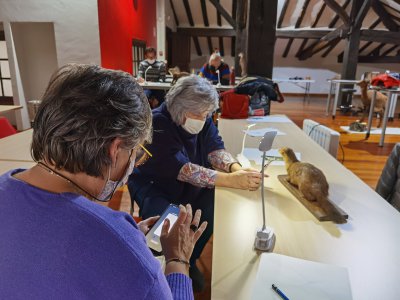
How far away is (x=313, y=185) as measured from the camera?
128 cm

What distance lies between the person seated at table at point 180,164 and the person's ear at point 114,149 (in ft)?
2.87

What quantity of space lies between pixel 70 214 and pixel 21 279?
13 centimetres

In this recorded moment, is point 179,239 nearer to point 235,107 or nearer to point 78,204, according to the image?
point 78,204

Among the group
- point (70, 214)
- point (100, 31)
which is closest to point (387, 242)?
point (70, 214)

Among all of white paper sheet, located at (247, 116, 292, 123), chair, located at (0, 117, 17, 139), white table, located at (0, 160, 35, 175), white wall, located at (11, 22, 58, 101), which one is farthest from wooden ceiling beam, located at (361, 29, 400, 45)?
white table, located at (0, 160, 35, 175)

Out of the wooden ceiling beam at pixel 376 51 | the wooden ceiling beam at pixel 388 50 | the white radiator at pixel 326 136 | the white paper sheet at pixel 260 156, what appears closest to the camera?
the white paper sheet at pixel 260 156

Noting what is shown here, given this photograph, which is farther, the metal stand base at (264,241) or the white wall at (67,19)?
the white wall at (67,19)

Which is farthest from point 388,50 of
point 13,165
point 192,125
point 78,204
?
point 78,204

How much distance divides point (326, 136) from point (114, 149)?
2.14 m

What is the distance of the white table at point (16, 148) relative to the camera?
1.92 m

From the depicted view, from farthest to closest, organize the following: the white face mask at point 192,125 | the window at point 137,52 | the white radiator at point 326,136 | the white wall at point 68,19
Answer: the window at point 137,52 < the white wall at point 68,19 < the white radiator at point 326,136 < the white face mask at point 192,125

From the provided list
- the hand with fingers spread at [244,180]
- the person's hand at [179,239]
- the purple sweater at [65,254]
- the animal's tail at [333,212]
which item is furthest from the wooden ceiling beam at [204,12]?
the purple sweater at [65,254]

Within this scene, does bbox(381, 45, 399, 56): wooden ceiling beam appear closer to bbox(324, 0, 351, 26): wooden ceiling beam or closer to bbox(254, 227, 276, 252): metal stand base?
bbox(324, 0, 351, 26): wooden ceiling beam

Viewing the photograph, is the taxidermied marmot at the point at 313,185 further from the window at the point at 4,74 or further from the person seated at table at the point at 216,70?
the window at the point at 4,74
